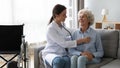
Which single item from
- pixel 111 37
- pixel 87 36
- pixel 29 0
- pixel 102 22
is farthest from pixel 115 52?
pixel 29 0

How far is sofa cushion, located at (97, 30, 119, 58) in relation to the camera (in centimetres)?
326

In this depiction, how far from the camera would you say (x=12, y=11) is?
5.49 m

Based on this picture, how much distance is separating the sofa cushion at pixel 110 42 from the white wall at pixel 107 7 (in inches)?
112

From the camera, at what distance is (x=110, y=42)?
327cm

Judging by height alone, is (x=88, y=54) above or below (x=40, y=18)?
below

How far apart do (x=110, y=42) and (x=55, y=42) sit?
0.79 metres

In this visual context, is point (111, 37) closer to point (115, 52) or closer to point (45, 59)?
point (115, 52)

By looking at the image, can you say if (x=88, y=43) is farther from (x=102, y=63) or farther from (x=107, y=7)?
(x=107, y=7)

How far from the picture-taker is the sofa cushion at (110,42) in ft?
10.7

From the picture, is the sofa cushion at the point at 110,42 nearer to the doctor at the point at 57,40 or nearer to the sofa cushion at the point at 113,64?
the sofa cushion at the point at 113,64

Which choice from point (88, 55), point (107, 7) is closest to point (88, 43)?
point (88, 55)

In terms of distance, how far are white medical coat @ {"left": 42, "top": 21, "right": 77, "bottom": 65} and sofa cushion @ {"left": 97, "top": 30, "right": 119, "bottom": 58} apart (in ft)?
1.67

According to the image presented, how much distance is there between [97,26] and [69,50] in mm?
2697

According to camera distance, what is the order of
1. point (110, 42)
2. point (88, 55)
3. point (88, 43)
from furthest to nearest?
point (110, 42)
point (88, 43)
point (88, 55)
